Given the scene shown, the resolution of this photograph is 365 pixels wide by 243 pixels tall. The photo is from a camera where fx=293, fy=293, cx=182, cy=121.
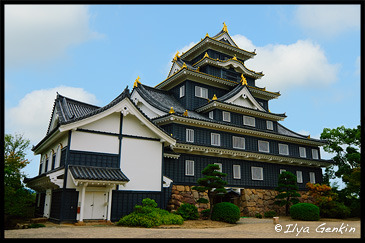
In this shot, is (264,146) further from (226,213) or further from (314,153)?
(226,213)

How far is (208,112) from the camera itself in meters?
30.5

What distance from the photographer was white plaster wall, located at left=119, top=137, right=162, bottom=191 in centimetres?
1973

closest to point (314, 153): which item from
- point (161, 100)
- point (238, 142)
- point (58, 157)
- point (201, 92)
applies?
point (238, 142)

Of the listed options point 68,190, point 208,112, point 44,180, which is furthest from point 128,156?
point 208,112

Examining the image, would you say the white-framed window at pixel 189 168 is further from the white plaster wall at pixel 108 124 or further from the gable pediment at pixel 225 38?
the gable pediment at pixel 225 38

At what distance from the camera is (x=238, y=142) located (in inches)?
1168

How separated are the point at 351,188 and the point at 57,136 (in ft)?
102

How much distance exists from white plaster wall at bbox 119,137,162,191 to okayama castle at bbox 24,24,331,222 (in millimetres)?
69

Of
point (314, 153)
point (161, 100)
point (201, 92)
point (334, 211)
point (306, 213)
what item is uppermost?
point (201, 92)

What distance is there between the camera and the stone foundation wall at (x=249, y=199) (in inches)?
934

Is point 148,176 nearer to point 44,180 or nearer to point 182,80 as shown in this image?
point 44,180

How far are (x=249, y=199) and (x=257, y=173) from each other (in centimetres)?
314

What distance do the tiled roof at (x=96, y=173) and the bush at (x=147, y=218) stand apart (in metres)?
2.09

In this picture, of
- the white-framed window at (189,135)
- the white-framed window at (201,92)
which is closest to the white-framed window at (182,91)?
the white-framed window at (201,92)
